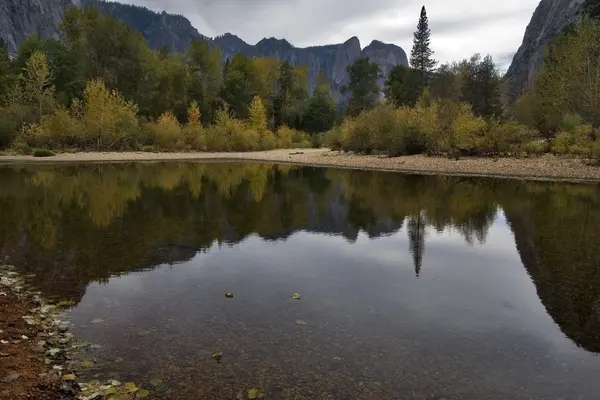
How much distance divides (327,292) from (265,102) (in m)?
86.9

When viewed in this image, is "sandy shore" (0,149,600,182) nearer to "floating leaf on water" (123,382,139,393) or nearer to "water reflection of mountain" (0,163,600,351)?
"water reflection of mountain" (0,163,600,351)

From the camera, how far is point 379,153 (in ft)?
177

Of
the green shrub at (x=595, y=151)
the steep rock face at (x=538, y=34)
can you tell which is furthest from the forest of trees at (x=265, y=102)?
the steep rock face at (x=538, y=34)

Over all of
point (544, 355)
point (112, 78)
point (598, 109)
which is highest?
point (112, 78)

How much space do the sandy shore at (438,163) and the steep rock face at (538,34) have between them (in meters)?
89.7

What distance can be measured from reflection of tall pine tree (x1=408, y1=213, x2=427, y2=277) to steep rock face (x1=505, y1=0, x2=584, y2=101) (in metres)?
115

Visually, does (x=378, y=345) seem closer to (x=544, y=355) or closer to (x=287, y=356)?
(x=287, y=356)

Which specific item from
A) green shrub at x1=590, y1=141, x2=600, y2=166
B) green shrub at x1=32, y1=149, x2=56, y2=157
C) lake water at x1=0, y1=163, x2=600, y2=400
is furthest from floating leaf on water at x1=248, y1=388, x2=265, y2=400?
green shrub at x1=32, y1=149, x2=56, y2=157

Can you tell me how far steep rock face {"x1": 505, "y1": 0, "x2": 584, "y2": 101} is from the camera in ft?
421

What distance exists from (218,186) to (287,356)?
78.4ft

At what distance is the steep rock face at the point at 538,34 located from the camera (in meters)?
128

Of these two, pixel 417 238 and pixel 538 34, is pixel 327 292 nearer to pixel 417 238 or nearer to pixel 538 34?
pixel 417 238

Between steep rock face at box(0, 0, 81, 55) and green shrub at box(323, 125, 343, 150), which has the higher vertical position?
steep rock face at box(0, 0, 81, 55)

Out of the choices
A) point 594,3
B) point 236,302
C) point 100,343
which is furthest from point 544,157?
point 100,343
